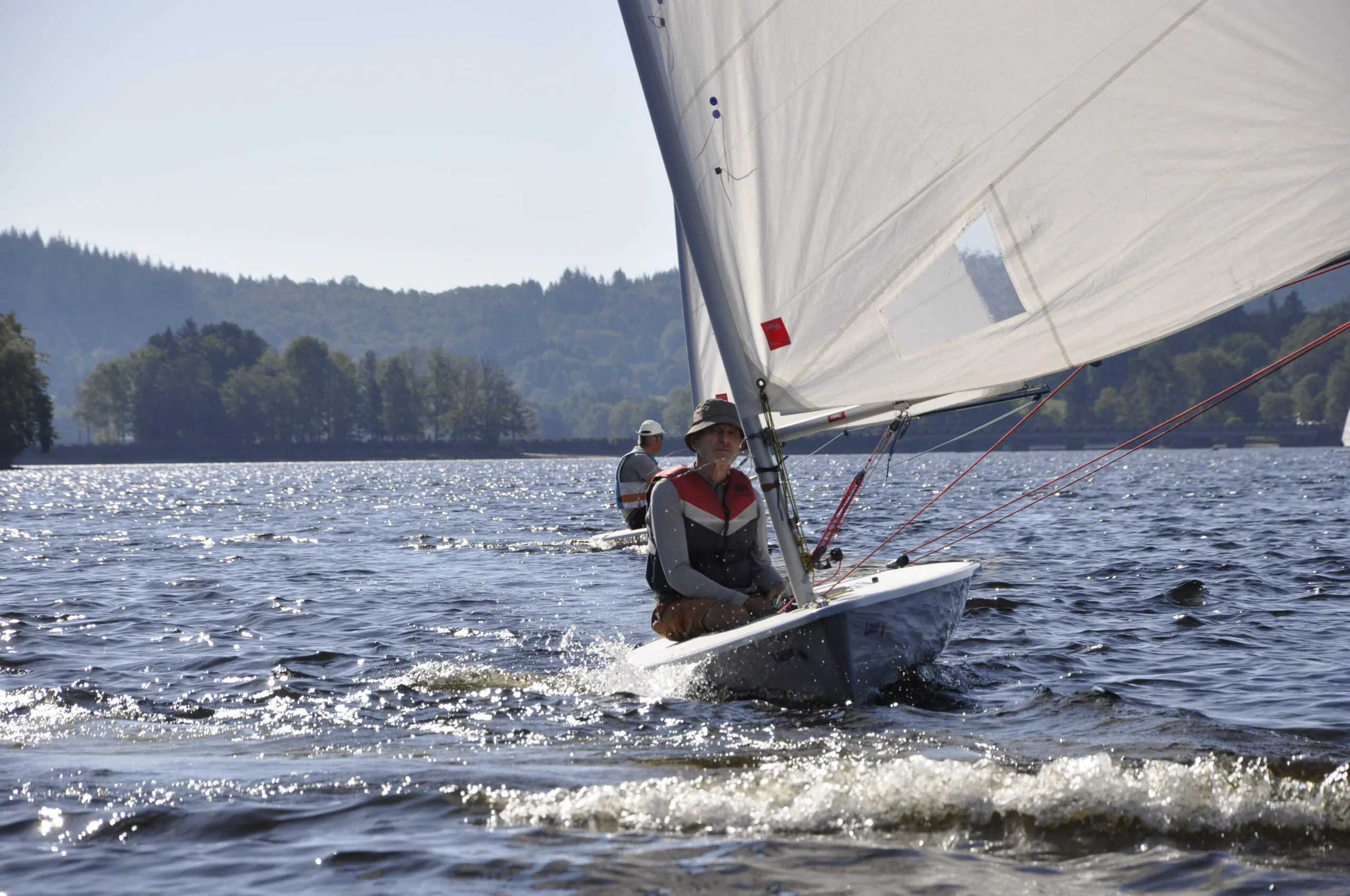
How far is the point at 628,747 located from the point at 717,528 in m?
1.86

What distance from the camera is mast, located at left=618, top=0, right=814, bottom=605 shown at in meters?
7.52

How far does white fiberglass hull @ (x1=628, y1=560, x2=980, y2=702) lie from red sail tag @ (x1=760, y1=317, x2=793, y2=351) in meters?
1.45

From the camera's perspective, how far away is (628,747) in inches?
295

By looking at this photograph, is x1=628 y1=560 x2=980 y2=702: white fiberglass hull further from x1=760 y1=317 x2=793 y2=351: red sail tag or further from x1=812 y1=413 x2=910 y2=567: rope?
x1=760 y1=317 x2=793 y2=351: red sail tag

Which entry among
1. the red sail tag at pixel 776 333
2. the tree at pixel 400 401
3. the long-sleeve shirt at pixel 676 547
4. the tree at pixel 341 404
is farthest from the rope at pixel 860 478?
the tree at pixel 400 401

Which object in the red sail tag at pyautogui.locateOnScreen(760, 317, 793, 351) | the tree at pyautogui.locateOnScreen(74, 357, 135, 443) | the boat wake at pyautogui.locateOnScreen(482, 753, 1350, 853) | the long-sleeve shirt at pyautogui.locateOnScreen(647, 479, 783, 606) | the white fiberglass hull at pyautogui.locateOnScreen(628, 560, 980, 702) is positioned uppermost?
the tree at pyautogui.locateOnScreen(74, 357, 135, 443)

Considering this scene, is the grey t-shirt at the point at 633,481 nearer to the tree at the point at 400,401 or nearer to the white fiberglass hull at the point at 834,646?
the white fiberglass hull at the point at 834,646

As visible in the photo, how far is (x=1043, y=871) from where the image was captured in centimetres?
525

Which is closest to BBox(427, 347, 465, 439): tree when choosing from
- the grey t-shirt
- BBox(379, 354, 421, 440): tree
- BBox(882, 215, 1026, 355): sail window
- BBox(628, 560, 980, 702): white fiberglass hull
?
BBox(379, 354, 421, 440): tree

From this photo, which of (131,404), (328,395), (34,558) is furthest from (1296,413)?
(34,558)

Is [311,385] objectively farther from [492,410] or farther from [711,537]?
[711,537]

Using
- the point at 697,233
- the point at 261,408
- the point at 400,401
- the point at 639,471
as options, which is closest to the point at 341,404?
the point at 400,401

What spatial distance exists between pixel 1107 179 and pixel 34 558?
65.0 feet

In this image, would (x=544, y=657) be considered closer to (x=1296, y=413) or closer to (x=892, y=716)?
(x=892, y=716)
